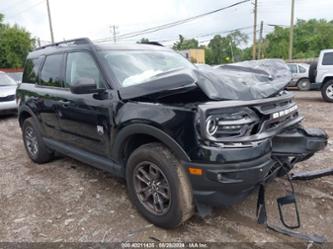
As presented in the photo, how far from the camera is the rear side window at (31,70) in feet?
15.7

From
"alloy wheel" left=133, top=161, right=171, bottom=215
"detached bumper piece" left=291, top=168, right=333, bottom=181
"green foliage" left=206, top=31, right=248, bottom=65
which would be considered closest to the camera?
"alloy wheel" left=133, top=161, right=171, bottom=215

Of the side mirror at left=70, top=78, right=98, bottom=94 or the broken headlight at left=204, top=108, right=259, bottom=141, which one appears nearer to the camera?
the broken headlight at left=204, top=108, right=259, bottom=141

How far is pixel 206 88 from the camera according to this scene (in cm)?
248

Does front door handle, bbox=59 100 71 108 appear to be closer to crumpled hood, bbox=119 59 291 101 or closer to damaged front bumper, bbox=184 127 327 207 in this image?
crumpled hood, bbox=119 59 291 101

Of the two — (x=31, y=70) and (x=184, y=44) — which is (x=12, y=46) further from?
(x=184, y=44)

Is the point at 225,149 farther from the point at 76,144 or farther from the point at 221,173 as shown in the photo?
the point at 76,144

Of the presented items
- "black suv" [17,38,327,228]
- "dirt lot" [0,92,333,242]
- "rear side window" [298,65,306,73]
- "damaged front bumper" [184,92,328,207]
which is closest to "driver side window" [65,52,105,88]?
"black suv" [17,38,327,228]

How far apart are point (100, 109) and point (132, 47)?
3.57ft

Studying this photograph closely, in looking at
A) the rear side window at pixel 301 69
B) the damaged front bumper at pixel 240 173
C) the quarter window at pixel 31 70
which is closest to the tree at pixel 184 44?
the rear side window at pixel 301 69

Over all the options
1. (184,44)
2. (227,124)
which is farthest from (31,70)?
(184,44)

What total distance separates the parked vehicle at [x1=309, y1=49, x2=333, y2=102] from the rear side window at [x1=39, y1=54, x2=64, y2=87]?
9.48 metres

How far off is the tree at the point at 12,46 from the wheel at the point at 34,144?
1253 inches

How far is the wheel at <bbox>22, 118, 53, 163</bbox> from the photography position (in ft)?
15.7

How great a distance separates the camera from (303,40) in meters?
59.6
